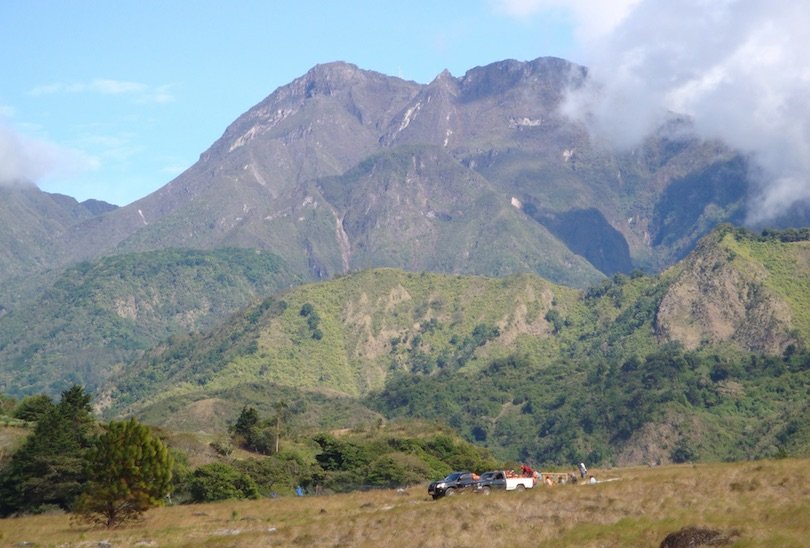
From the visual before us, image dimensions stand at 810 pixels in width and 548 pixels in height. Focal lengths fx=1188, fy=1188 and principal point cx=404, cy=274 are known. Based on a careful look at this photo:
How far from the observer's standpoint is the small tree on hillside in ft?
220

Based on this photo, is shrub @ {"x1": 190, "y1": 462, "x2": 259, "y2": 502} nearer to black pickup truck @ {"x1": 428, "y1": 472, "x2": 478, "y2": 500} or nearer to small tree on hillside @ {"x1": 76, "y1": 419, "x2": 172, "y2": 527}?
small tree on hillside @ {"x1": 76, "y1": 419, "x2": 172, "y2": 527}

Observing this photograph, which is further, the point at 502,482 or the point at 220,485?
the point at 220,485

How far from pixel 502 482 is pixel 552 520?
1279 cm

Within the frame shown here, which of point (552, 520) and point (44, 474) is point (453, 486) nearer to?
point (552, 520)

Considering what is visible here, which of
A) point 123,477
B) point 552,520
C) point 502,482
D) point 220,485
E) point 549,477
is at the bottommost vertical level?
point 552,520

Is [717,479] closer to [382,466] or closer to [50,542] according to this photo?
[50,542]

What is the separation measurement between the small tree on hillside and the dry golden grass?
1.60 m

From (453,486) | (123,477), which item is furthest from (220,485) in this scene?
(453,486)

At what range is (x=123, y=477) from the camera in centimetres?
6738

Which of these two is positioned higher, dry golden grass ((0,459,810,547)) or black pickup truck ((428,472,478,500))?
black pickup truck ((428,472,478,500))

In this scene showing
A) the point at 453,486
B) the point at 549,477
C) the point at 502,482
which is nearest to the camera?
the point at 502,482

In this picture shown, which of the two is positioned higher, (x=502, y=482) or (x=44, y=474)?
(x=44, y=474)

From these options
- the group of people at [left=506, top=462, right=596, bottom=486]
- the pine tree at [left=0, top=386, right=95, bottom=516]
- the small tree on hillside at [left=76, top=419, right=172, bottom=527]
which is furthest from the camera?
the pine tree at [left=0, top=386, right=95, bottom=516]

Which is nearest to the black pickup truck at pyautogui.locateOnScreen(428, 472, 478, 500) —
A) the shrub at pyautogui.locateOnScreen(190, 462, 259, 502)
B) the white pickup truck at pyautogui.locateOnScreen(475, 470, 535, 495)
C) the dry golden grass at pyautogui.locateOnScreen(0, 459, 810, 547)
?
the white pickup truck at pyautogui.locateOnScreen(475, 470, 535, 495)
